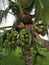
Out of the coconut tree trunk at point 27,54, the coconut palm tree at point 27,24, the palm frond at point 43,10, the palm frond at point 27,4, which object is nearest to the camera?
the palm frond at point 43,10

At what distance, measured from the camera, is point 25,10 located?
10102mm

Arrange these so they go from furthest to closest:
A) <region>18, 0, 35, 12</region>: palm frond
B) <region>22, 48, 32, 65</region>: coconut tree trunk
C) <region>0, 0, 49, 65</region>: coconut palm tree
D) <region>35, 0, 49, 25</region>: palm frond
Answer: <region>22, 48, 32, 65</region>: coconut tree trunk → <region>18, 0, 35, 12</region>: palm frond → <region>0, 0, 49, 65</region>: coconut palm tree → <region>35, 0, 49, 25</region>: palm frond

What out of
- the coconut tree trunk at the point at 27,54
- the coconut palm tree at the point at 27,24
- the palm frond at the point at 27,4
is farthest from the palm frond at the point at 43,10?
the coconut tree trunk at the point at 27,54

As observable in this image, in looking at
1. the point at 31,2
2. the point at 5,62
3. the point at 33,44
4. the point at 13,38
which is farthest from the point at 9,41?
the point at 5,62

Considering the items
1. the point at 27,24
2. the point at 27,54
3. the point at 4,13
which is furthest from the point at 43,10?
the point at 27,54

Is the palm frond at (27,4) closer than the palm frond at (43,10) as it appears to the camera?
No

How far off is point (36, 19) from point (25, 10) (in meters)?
0.77

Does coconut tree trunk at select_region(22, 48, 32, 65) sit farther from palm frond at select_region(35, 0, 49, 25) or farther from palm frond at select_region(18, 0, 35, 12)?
palm frond at select_region(35, 0, 49, 25)

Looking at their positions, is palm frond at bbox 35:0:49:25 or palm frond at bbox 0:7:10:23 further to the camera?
palm frond at bbox 0:7:10:23

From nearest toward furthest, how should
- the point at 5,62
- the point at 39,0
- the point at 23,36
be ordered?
the point at 39,0, the point at 23,36, the point at 5,62

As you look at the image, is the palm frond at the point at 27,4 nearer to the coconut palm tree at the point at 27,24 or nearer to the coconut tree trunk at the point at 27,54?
the coconut palm tree at the point at 27,24

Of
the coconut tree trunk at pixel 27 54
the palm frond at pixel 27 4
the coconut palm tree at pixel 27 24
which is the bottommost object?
the coconut tree trunk at pixel 27 54

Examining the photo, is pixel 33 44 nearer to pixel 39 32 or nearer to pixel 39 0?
pixel 39 32

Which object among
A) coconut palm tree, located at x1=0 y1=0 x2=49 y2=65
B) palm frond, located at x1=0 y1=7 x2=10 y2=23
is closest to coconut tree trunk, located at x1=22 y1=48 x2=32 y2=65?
coconut palm tree, located at x1=0 y1=0 x2=49 y2=65
